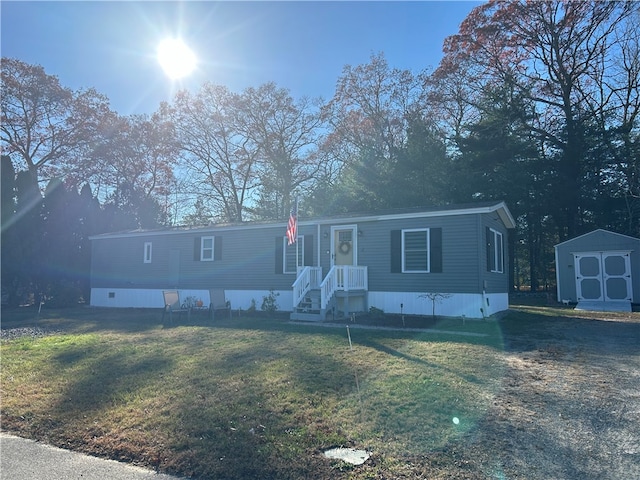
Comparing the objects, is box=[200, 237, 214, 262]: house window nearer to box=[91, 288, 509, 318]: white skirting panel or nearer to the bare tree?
box=[91, 288, 509, 318]: white skirting panel

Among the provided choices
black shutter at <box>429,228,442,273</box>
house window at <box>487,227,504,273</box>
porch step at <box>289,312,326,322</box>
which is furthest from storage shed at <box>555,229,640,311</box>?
porch step at <box>289,312,326,322</box>

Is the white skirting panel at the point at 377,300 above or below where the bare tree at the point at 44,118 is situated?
below

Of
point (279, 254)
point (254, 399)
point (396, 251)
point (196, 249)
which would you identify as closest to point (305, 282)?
point (279, 254)

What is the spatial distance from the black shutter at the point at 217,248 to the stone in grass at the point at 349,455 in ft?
43.8

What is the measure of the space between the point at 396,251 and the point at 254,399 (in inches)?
349

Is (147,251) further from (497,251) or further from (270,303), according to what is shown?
(497,251)

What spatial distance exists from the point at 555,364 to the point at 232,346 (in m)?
5.51

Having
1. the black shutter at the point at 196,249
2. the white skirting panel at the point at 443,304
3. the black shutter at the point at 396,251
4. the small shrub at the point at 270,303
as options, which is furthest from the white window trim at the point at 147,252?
the black shutter at the point at 396,251

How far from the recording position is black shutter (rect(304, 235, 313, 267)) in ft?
48.1

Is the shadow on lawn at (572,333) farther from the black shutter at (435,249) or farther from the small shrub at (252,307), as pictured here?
the small shrub at (252,307)

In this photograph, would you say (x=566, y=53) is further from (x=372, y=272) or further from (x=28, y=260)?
(x=28, y=260)

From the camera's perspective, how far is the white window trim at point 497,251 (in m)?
13.9

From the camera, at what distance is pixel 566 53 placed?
77.4 ft

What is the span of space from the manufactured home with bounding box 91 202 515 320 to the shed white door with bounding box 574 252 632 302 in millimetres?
4922
